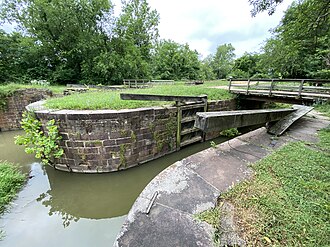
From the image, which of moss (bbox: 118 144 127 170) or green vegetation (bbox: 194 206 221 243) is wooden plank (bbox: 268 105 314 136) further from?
moss (bbox: 118 144 127 170)

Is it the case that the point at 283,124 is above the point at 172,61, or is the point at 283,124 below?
below

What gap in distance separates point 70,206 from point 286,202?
150 inches

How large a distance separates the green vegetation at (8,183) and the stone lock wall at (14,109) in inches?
240

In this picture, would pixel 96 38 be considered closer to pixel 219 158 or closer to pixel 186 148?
pixel 186 148

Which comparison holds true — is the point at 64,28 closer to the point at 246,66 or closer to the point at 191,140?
the point at 191,140

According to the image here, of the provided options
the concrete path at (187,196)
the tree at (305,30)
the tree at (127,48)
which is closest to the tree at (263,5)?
the tree at (305,30)

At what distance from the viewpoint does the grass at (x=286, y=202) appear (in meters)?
1.19

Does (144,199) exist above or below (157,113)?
below

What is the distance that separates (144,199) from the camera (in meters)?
1.65

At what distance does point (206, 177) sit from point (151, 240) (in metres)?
1.08

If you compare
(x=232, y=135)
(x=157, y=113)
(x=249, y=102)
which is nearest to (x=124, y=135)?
(x=157, y=113)

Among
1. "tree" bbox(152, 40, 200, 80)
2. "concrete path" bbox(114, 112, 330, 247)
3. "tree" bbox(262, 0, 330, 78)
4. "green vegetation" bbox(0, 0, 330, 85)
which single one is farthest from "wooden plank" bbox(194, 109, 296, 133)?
"tree" bbox(152, 40, 200, 80)

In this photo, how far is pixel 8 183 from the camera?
3.44 metres

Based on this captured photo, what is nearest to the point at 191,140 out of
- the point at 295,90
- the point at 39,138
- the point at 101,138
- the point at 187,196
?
the point at 101,138
